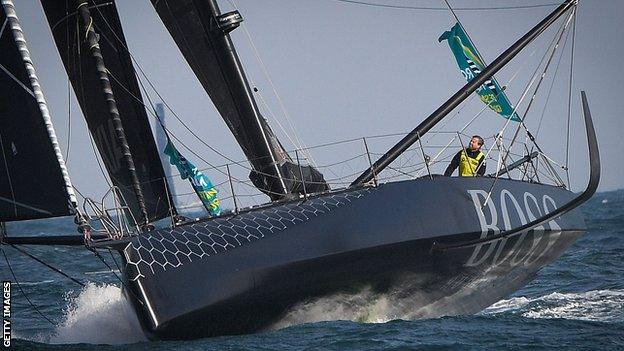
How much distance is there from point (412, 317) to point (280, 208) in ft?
6.67

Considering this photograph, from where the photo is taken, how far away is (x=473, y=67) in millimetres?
15773

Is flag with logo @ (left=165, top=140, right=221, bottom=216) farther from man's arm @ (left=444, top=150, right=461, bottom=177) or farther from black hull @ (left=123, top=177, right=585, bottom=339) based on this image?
man's arm @ (left=444, top=150, right=461, bottom=177)

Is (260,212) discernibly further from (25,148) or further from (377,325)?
(25,148)

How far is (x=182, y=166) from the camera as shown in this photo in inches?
611

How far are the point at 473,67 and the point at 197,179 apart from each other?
4.21 metres

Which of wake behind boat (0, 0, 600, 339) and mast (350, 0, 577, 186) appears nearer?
wake behind boat (0, 0, 600, 339)

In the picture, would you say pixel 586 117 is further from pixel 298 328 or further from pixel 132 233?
pixel 132 233

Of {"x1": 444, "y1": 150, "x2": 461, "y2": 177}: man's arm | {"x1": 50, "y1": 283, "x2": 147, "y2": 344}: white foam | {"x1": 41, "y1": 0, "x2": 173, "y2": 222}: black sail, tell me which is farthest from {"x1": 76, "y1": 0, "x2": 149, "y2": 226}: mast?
{"x1": 444, "y1": 150, "x2": 461, "y2": 177}: man's arm

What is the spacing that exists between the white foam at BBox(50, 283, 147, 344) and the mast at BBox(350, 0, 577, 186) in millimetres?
3394

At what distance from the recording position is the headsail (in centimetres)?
1548

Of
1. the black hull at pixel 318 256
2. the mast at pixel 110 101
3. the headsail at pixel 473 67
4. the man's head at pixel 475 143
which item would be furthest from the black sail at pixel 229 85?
the headsail at pixel 473 67

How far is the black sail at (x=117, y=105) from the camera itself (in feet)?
46.7

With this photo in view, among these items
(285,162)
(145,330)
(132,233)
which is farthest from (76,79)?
(145,330)

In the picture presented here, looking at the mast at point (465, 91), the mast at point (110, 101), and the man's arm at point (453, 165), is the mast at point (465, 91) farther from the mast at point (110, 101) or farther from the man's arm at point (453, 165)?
the mast at point (110, 101)
